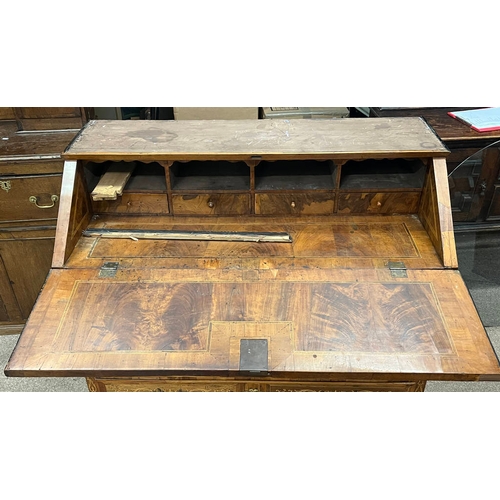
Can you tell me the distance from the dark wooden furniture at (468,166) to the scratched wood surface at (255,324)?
1.14 m

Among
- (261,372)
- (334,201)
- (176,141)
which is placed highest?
(176,141)

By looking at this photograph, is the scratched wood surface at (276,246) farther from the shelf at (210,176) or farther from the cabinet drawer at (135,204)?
the shelf at (210,176)

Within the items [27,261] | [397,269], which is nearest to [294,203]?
[397,269]

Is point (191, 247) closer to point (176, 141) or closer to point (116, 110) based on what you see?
point (176, 141)

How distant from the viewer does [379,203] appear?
216cm

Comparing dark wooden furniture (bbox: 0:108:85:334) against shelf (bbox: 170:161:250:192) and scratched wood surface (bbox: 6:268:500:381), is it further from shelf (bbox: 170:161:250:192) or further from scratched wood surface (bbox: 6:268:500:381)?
scratched wood surface (bbox: 6:268:500:381)

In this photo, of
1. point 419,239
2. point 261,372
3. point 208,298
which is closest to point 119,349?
point 208,298

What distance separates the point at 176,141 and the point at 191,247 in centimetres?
48

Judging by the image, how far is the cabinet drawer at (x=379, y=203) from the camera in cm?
214

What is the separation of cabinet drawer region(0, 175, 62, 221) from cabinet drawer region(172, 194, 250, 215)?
28.4 inches

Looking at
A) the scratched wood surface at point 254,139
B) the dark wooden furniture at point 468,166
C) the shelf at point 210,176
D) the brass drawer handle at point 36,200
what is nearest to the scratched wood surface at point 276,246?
the shelf at point 210,176

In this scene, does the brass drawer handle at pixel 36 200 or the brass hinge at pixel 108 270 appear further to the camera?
the brass drawer handle at pixel 36 200

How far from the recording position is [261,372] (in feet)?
5.02

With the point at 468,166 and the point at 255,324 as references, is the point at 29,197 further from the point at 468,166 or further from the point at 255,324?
the point at 468,166
